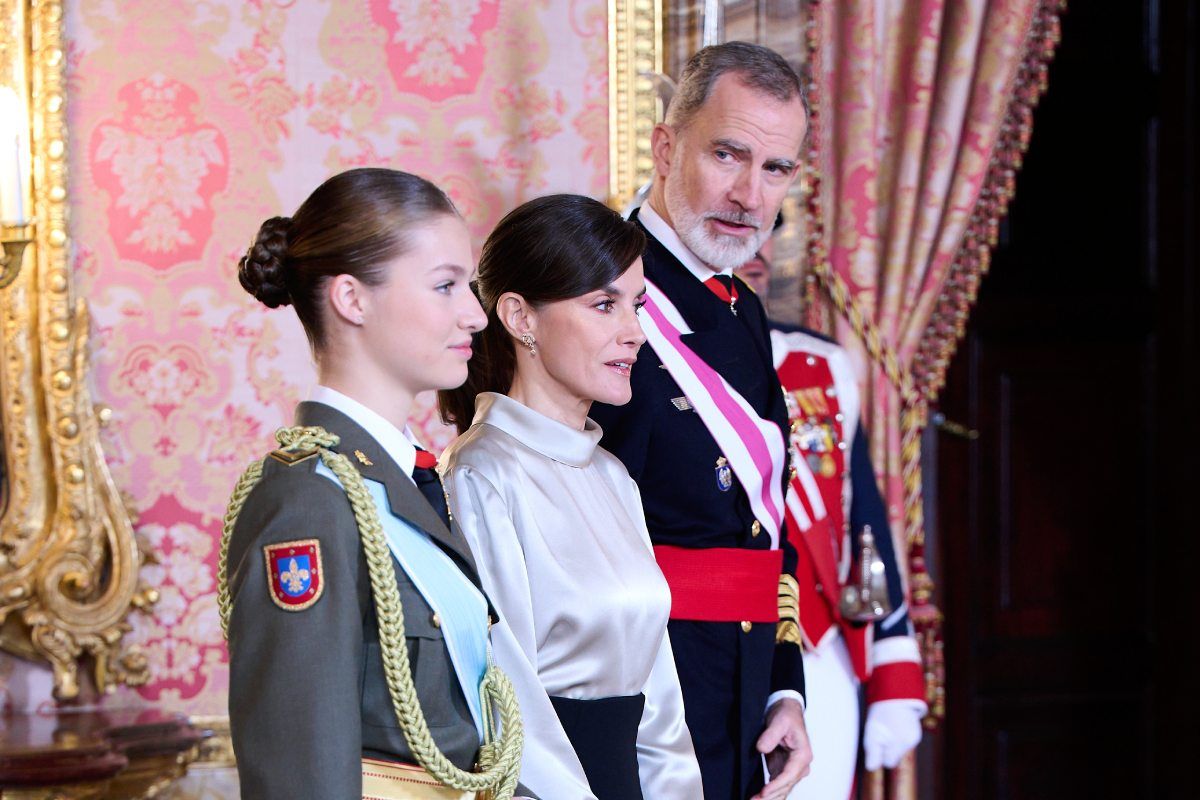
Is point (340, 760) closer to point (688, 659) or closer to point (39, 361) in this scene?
point (688, 659)

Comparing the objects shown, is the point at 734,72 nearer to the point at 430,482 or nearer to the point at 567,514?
the point at 567,514

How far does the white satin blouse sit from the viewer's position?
1484mm

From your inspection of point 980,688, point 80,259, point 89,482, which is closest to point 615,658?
point 89,482

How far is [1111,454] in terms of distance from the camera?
363 centimetres

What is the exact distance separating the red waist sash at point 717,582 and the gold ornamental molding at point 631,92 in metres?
1.04

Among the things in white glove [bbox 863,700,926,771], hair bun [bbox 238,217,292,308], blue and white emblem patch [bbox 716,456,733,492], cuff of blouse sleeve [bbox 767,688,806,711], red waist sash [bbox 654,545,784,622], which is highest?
hair bun [bbox 238,217,292,308]

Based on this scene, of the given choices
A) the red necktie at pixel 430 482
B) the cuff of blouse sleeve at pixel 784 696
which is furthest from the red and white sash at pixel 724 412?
the red necktie at pixel 430 482

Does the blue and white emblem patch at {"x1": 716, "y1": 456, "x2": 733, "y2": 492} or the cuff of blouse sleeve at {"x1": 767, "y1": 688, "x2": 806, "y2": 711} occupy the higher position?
the blue and white emblem patch at {"x1": 716, "y1": 456, "x2": 733, "y2": 492}

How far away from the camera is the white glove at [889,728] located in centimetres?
244

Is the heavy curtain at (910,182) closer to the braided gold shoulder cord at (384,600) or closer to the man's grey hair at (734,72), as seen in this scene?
the man's grey hair at (734,72)

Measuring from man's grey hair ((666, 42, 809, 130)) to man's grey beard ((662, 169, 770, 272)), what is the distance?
0.39ft

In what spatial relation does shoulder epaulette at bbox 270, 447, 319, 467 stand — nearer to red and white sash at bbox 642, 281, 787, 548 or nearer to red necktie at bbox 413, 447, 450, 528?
red necktie at bbox 413, 447, 450, 528

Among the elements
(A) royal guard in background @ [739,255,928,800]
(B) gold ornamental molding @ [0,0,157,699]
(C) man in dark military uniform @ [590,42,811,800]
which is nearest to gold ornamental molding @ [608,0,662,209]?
(A) royal guard in background @ [739,255,928,800]

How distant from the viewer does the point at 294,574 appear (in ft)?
3.99
